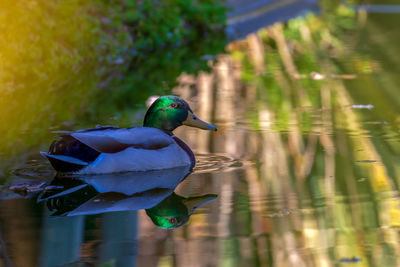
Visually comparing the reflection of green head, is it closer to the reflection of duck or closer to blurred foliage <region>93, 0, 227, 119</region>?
the reflection of duck

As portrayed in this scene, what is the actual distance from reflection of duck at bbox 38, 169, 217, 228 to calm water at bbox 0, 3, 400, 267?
0.01m

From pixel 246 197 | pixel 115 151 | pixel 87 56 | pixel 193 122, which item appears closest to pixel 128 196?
pixel 115 151

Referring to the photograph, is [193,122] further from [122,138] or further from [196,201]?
[196,201]

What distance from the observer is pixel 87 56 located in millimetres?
17250

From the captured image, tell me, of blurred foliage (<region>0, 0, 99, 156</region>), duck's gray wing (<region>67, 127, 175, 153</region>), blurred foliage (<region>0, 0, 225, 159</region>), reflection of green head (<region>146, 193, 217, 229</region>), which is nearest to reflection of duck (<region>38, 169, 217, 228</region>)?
reflection of green head (<region>146, 193, 217, 229</region>)

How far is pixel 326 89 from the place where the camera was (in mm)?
13633

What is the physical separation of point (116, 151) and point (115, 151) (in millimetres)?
11

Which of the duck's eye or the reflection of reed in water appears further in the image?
the duck's eye

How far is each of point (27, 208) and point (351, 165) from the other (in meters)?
3.04

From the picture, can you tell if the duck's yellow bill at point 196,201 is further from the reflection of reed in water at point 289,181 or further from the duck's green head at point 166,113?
the duck's green head at point 166,113

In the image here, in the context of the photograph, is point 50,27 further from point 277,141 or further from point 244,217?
point 244,217

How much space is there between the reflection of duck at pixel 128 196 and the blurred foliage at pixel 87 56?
65.0 inches

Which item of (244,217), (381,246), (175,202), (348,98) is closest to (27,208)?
(175,202)

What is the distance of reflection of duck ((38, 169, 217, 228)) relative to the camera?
709 cm
